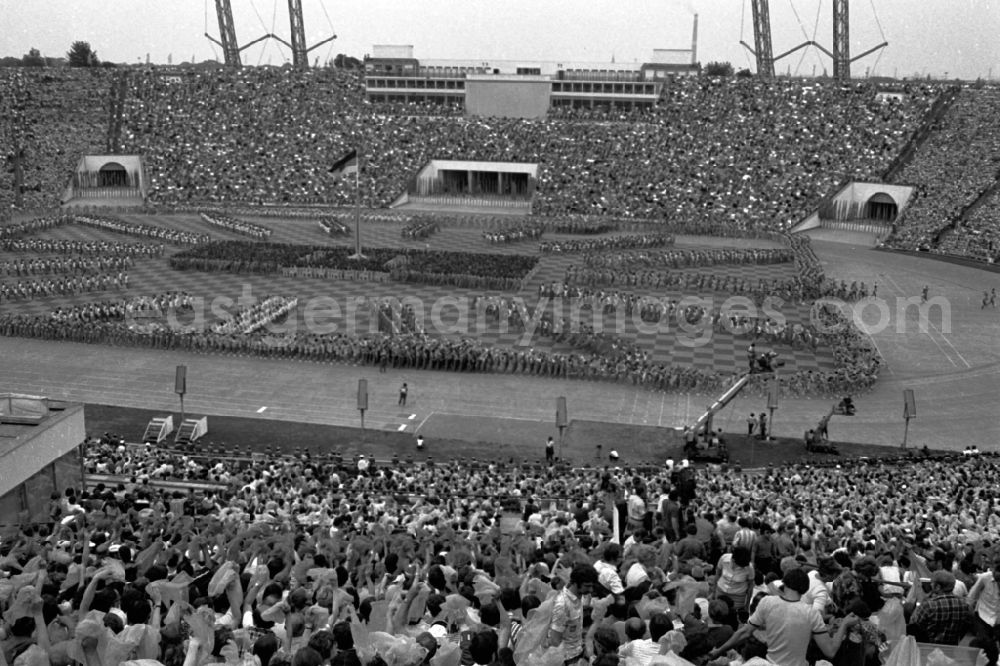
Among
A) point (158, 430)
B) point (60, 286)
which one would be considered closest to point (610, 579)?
point (158, 430)

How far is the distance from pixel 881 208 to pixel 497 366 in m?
45.2

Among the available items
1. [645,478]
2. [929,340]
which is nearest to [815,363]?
[929,340]

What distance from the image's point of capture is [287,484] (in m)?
17.8

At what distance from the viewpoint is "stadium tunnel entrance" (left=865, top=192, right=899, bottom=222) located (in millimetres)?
66975

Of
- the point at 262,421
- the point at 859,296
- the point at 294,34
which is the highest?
the point at 294,34

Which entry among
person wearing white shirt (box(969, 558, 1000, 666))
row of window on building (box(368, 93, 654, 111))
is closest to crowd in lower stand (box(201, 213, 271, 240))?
row of window on building (box(368, 93, 654, 111))

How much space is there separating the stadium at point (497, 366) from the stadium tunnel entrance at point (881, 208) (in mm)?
408

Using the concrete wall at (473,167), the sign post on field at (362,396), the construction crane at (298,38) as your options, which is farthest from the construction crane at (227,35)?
the sign post on field at (362,396)

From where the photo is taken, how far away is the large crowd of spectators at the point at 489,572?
800 cm

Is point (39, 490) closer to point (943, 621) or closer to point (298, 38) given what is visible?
point (943, 621)

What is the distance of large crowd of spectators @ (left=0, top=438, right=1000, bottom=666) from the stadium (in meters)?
0.06

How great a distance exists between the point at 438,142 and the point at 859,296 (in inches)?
1737

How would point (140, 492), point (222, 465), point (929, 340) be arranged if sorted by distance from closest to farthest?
point (140, 492)
point (222, 465)
point (929, 340)

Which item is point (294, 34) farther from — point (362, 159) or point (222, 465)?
point (222, 465)
